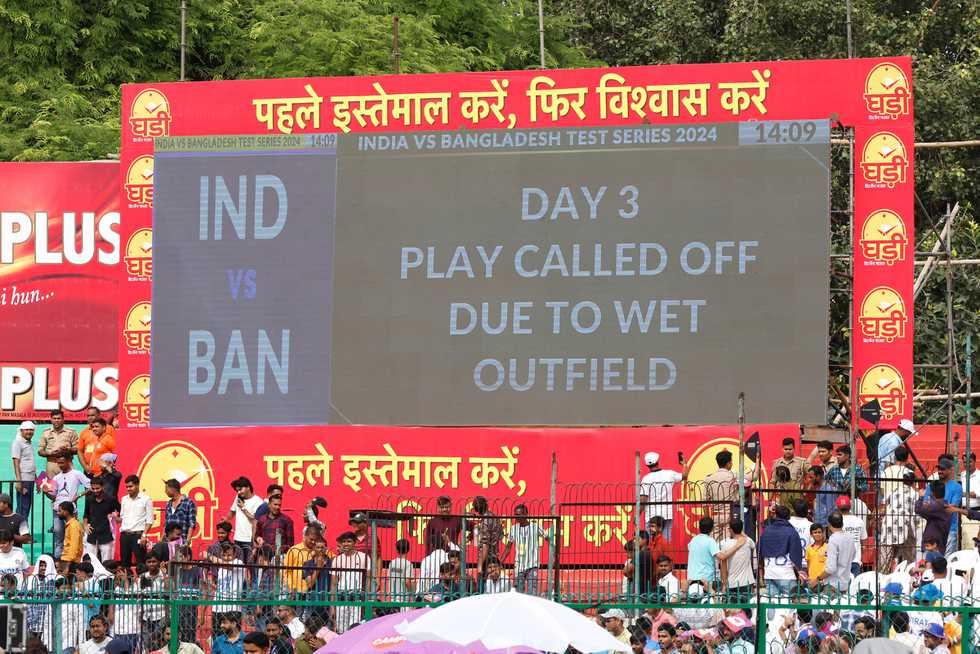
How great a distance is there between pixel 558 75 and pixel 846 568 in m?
7.34

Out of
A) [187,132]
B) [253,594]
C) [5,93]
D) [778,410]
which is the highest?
[5,93]

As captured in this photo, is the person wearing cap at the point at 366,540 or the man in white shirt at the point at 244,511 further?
the man in white shirt at the point at 244,511

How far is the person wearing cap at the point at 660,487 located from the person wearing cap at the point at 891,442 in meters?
2.07

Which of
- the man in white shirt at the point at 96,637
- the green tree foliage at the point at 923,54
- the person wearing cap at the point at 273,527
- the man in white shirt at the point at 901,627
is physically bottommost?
the man in white shirt at the point at 96,637

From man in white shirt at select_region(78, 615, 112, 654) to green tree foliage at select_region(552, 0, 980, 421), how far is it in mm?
14566

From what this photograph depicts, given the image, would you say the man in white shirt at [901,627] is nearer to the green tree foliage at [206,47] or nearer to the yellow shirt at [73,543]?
the yellow shirt at [73,543]

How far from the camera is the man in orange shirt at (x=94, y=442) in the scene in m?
21.6

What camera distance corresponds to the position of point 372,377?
68.7 ft

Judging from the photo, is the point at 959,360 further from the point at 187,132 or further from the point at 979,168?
→ the point at 187,132

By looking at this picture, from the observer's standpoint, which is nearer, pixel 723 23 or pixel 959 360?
pixel 959 360

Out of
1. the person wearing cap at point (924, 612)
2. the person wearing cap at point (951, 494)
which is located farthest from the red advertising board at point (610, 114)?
the person wearing cap at point (924, 612)

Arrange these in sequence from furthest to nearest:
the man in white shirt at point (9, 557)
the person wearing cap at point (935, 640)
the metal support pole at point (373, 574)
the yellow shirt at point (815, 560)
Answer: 1. the man in white shirt at point (9, 557)
2. the yellow shirt at point (815, 560)
3. the metal support pole at point (373, 574)
4. the person wearing cap at point (935, 640)

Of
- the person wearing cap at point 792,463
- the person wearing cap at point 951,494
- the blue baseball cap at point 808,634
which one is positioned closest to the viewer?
the blue baseball cap at point 808,634

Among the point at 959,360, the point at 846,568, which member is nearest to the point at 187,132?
the point at 846,568
